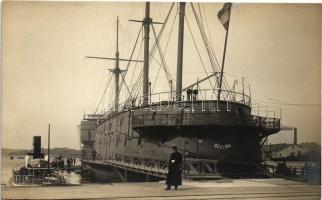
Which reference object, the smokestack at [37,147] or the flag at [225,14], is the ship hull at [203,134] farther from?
the flag at [225,14]

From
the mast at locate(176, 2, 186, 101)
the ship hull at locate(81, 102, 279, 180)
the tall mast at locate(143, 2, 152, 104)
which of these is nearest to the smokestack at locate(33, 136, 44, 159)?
the ship hull at locate(81, 102, 279, 180)

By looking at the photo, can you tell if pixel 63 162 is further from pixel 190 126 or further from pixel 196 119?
pixel 196 119

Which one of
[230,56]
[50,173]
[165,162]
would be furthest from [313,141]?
[50,173]

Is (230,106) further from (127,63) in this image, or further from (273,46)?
(127,63)

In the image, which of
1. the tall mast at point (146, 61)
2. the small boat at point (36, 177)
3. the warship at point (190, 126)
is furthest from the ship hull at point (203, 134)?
the small boat at point (36, 177)

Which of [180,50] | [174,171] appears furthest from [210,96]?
[174,171]

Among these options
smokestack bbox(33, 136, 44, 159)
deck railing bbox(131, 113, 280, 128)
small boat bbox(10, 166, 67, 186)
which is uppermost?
deck railing bbox(131, 113, 280, 128)

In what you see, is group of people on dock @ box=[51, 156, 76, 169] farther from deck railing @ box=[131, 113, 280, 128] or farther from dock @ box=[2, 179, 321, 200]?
deck railing @ box=[131, 113, 280, 128]
